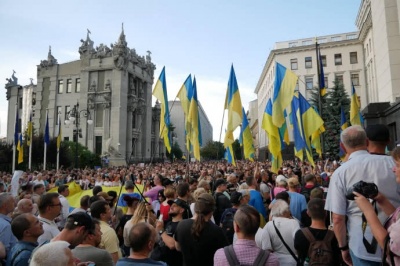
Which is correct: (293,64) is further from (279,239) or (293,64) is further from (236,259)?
(236,259)

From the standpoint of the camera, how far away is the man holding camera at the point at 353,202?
2.79 metres

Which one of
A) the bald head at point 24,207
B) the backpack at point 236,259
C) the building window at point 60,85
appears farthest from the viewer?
the building window at point 60,85

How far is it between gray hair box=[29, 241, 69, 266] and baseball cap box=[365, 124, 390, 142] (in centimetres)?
305

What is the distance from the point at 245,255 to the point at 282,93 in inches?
278

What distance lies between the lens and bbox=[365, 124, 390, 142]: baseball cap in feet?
10.3

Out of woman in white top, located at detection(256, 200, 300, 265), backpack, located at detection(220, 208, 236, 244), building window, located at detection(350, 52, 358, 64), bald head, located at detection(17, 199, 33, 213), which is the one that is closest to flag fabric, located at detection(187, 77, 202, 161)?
backpack, located at detection(220, 208, 236, 244)

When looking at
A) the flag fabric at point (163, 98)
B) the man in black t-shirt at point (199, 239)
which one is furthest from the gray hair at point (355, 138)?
the flag fabric at point (163, 98)

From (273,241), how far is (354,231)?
113 centimetres

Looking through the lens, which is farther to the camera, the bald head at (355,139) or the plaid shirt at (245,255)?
the bald head at (355,139)

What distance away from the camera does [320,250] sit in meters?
3.46

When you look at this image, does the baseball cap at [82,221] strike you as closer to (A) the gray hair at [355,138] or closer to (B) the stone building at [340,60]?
(A) the gray hair at [355,138]

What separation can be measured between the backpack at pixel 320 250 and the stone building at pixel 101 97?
4401cm

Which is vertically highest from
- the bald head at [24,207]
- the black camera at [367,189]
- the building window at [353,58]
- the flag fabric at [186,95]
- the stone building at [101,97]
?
the building window at [353,58]

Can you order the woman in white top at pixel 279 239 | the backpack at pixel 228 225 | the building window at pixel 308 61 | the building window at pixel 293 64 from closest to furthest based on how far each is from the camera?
1. the woman in white top at pixel 279 239
2. the backpack at pixel 228 225
3. the building window at pixel 308 61
4. the building window at pixel 293 64
